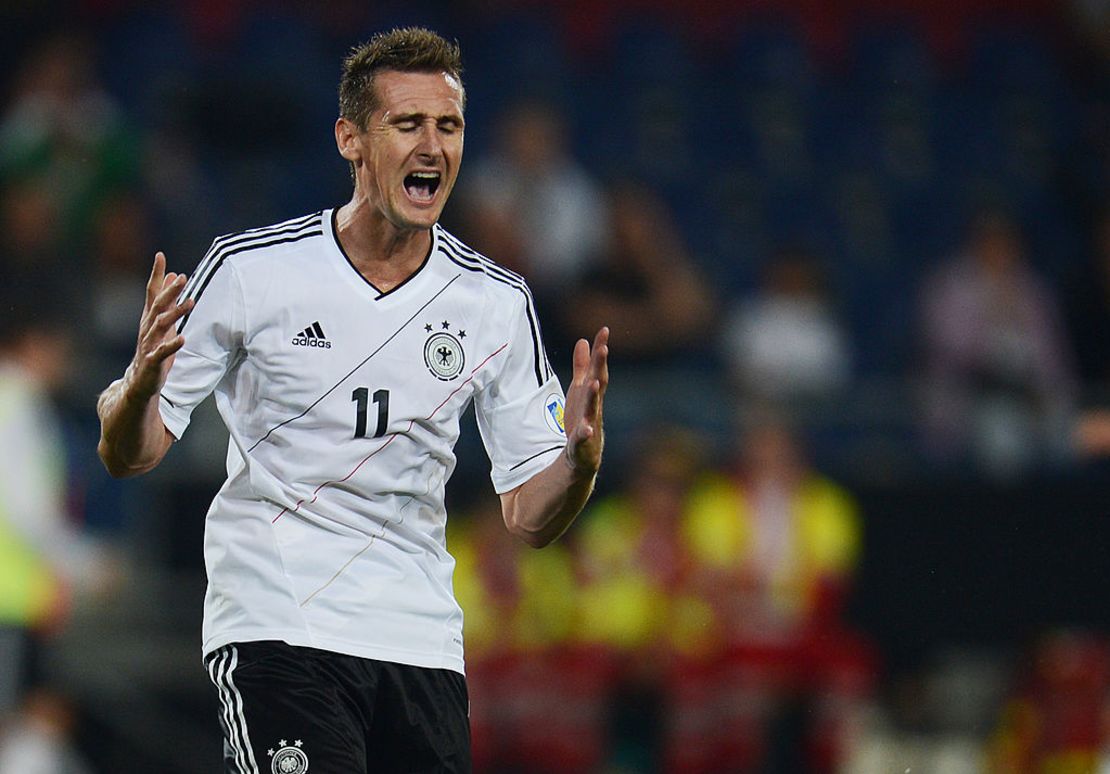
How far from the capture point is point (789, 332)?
34.0 ft

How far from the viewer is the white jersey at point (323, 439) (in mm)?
4078

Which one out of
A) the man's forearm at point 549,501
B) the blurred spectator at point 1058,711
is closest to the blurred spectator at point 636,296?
the blurred spectator at point 1058,711

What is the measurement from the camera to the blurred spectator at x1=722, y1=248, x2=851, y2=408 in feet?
33.9

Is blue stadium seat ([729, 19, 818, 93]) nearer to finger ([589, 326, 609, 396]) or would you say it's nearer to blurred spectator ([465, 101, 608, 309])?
blurred spectator ([465, 101, 608, 309])

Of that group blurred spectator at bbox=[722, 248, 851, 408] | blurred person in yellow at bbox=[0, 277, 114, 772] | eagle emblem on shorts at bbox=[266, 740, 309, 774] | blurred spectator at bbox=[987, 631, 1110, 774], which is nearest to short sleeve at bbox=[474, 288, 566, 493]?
eagle emblem on shorts at bbox=[266, 740, 309, 774]

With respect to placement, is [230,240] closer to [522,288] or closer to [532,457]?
[522,288]

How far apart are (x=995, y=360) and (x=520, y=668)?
3.04 m

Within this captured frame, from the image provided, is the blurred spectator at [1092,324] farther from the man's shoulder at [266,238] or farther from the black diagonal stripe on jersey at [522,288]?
the man's shoulder at [266,238]

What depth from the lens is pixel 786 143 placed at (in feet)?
41.0

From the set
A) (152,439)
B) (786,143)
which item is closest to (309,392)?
(152,439)

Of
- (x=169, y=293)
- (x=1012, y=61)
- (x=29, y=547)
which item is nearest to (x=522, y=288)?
(x=169, y=293)

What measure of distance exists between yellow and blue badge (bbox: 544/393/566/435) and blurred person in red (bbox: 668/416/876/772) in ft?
14.5

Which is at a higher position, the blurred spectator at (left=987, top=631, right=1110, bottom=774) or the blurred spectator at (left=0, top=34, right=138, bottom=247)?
the blurred spectator at (left=0, top=34, right=138, bottom=247)

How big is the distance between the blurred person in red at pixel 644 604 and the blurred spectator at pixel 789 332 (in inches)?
56.9
